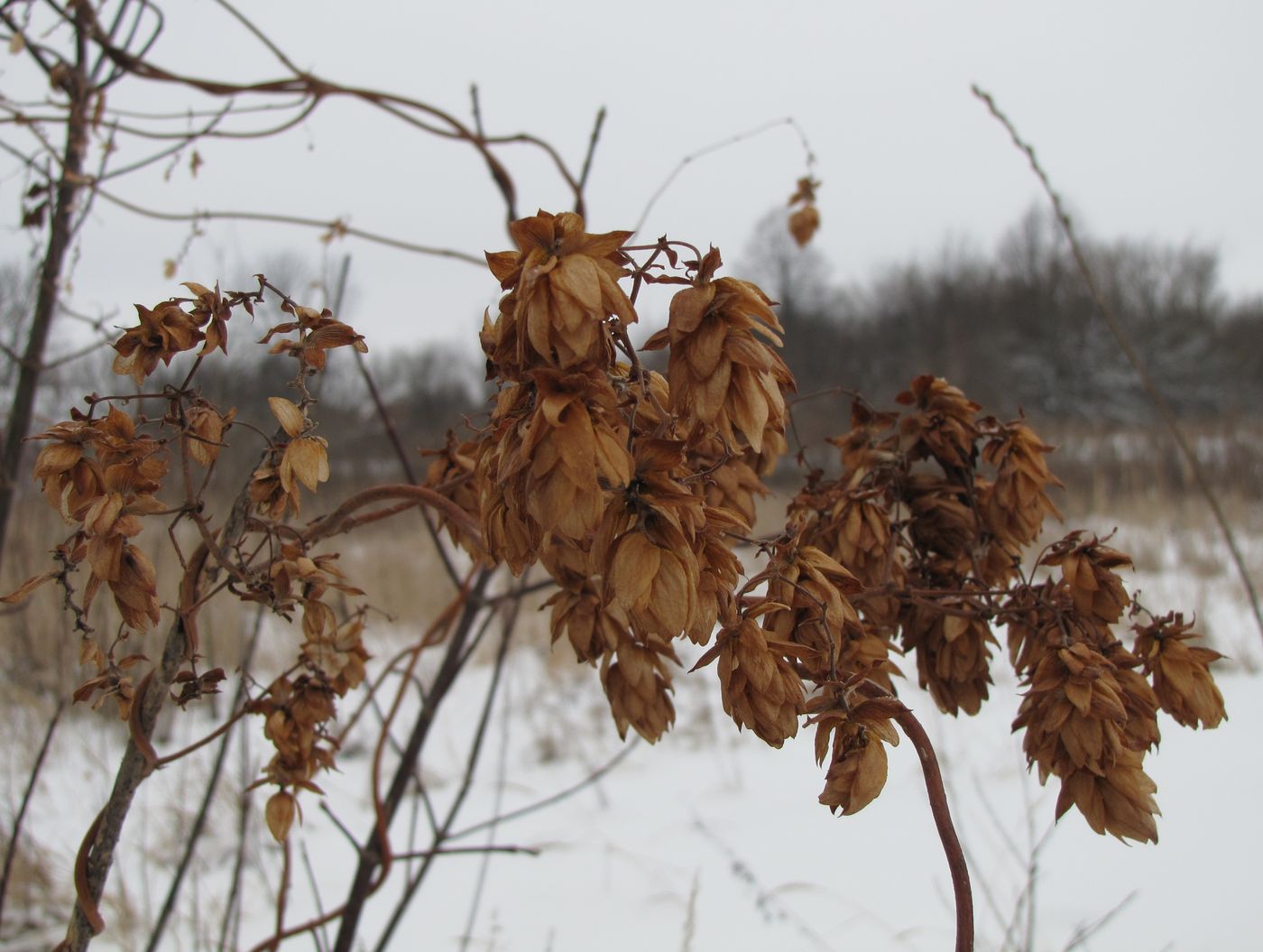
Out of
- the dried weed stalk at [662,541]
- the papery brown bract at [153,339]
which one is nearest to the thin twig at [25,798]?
the dried weed stalk at [662,541]

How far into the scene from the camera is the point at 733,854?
6.60ft

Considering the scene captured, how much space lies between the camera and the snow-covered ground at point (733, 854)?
151 cm

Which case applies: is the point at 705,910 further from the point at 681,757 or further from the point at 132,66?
the point at 132,66

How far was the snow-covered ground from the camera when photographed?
1508mm

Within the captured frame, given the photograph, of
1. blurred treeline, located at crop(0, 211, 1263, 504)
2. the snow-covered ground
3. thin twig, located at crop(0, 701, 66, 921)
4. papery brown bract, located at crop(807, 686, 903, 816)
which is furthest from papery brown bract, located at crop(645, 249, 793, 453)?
blurred treeline, located at crop(0, 211, 1263, 504)

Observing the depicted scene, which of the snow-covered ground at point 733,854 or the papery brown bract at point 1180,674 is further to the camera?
the snow-covered ground at point 733,854

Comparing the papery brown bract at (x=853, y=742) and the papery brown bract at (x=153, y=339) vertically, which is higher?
the papery brown bract at (x=153, y=339)

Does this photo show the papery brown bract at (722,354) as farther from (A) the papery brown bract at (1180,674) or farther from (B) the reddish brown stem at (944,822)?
(A) the papery brown bract at (1180,674)

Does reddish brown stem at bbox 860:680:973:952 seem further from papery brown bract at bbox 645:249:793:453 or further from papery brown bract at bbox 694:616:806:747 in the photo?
papery brown bract at bbox 645:249:793:453

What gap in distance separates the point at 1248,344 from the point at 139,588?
2452 cm

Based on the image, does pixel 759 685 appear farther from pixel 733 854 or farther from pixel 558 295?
pixel 733 854

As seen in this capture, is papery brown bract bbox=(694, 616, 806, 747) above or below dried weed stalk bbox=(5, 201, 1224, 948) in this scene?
below

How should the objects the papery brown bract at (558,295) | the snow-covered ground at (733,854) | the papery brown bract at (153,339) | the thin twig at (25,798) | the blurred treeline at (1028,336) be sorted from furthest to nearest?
1. the blurred treeline at (1028,336)
2. the snow-covered ground at (733,854)
3. the thin twig at (25,798)
4. the papery brown bract at (153,339)
5. the papery brown bract at (558,295)

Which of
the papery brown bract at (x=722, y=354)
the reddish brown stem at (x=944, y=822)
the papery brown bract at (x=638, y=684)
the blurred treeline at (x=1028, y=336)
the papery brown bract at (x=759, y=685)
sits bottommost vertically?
the reddish brown stem at (x=944, y=822)
